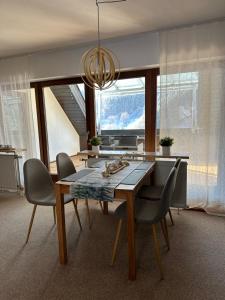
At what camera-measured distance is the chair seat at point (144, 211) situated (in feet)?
6.12

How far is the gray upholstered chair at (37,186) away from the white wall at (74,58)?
173 cm

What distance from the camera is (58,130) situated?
14.4 ft

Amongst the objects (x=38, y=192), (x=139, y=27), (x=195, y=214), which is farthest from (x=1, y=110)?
(x=195, y=214)

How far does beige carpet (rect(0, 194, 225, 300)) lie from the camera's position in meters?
1.70

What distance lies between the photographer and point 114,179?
205 centimetres

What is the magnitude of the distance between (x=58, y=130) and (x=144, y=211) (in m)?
2.87

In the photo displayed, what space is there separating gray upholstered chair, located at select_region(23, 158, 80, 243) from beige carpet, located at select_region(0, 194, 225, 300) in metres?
0.33

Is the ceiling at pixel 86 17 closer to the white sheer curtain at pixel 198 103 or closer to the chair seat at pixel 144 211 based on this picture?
the white sheer curtain at pixel 198 103

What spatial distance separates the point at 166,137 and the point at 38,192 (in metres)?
1.73

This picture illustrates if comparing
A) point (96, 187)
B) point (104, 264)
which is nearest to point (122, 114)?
point (96, 187)

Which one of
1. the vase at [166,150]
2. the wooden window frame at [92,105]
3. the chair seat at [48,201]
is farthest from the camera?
the wooden window frame at [92,105]


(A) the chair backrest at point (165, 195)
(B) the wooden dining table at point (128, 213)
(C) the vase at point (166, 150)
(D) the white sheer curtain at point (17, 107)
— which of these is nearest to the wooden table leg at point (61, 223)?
(B) the wooden dining table at point (128, 213)

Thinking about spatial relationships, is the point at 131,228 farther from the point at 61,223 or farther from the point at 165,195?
the point at 61,223

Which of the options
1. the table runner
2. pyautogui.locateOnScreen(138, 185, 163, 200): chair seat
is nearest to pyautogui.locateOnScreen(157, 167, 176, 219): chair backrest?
the table runner
